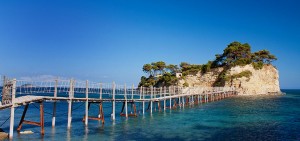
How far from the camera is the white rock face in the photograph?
72188 mm

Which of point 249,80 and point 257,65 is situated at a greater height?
point 257,65

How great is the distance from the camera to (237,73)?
7244 centimetres

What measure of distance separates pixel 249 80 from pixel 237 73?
3747 mm

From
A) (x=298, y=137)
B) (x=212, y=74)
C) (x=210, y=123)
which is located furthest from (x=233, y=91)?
(x=298, y=137)

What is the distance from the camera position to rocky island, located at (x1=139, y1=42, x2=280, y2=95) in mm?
72375

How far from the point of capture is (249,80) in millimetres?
72375

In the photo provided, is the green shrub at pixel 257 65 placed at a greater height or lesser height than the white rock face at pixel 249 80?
greater

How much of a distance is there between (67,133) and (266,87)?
230 feet

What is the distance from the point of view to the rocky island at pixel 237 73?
72.4 metres

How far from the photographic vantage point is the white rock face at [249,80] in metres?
72.2

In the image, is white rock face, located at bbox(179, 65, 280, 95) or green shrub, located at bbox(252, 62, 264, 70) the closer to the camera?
white rock face, located at bbox(179, 65, 280, 95)

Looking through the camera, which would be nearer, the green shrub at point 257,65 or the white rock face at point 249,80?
the white rock face at point 249,80

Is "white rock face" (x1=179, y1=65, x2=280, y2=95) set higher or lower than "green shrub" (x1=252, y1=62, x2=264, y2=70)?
lower

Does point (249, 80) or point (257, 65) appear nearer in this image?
point (249, 80)
